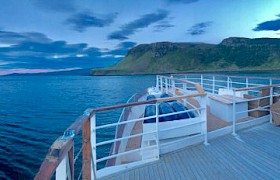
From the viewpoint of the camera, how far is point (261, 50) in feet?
378

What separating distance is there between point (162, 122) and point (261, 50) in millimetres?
129034

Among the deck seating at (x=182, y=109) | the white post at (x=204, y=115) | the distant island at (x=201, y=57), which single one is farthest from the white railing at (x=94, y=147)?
the distant island at (x=201, y=57)

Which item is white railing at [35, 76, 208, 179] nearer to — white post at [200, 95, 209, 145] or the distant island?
white post at [200, 95, 209, 145]

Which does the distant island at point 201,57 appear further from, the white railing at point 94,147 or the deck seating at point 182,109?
the white railing at point 94,147

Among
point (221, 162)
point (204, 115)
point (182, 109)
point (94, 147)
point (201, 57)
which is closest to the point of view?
point (94, 147)

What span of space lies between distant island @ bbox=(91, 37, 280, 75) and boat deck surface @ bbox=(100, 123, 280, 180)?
111 m

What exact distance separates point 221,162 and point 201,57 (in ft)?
463

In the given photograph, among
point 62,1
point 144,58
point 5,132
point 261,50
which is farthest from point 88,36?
point 144,58

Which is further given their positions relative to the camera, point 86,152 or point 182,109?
point 182,109

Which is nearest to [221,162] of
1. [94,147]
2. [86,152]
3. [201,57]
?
[94,147]

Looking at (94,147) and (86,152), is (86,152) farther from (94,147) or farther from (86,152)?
(94,147)

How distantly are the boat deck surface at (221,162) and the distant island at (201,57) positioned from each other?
111 meters

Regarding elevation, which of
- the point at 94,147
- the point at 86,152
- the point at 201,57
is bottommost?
the point at 94,147

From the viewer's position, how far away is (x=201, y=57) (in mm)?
137750
